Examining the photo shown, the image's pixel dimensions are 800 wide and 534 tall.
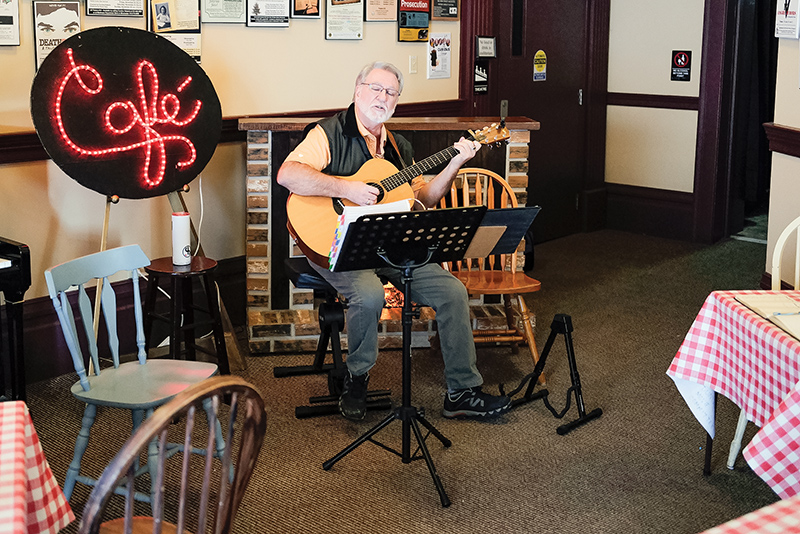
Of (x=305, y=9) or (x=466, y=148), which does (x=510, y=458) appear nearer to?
(x=466, y=148)

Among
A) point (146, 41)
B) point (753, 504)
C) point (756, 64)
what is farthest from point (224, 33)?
point (756, 64)

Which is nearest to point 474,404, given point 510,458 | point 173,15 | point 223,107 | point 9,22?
point 510,458

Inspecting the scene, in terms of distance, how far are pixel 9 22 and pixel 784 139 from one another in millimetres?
3176

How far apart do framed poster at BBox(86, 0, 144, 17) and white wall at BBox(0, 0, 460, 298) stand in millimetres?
24

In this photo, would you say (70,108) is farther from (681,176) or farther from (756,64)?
(756,64)

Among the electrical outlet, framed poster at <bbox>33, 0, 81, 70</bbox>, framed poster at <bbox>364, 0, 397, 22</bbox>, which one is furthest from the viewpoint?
the electrical outlet

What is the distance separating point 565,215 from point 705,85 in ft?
3.92

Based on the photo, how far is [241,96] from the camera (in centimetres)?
400

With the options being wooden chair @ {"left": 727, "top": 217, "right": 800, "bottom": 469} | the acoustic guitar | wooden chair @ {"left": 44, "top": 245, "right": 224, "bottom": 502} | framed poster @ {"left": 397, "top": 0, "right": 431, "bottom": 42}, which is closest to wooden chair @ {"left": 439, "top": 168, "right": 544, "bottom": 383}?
the acoustic guitar

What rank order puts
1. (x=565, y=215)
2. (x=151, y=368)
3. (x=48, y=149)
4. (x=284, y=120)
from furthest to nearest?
(x=565, y=215)
(x=284, y=120)
(x=48, y=149)
(x=151, y=368)

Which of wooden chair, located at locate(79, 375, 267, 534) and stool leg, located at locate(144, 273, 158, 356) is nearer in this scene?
wooden chair, located at locate(79, 375, 267, 534)

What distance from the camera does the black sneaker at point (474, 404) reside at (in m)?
3.17

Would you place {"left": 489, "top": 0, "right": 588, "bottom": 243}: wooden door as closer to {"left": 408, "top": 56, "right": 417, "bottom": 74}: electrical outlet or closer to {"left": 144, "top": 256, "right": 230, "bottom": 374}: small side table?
{"left": 408, "top": 56, "right": 417, "bottom": 74}: electrical outlet

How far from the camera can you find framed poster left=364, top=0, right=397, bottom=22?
14.4ft
